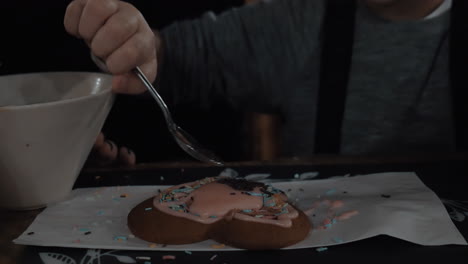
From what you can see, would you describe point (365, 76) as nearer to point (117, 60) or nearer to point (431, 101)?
point (431, 101)

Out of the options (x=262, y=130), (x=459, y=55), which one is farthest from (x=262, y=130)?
(x=459, y=55)

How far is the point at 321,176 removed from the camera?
672mm

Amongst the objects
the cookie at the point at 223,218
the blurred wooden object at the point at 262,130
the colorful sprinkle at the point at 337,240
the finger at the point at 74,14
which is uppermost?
the finger at the point at 74,14

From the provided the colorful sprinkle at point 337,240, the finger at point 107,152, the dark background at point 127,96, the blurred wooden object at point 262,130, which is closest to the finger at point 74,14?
the finger at point 107,152

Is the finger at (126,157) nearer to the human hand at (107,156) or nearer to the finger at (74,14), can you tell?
the human hand at (107,156)

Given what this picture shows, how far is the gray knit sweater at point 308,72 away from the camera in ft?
3.72

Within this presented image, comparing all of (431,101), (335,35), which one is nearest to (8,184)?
(335,35)

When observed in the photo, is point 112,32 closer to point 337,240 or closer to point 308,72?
point 337,240

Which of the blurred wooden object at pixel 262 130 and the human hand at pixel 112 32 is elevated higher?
the human hand at pixel 112 32

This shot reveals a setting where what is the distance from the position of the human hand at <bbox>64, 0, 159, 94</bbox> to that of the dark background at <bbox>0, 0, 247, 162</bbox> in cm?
74

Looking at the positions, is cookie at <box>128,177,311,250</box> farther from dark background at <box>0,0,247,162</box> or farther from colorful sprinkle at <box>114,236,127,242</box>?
dark background at <box>0,0,247,162</box>

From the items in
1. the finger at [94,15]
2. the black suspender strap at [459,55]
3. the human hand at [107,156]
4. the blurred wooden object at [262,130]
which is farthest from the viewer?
the blurred wooden object at [262,130]

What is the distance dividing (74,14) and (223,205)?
0.33m

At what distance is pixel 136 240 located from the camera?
486 millimetres
